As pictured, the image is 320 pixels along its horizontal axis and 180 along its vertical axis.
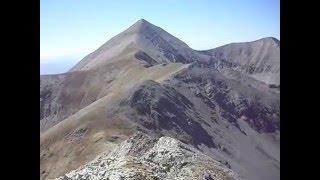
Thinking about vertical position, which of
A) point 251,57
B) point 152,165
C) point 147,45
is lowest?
point 152,165

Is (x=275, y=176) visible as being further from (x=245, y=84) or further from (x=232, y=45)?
(x=232, y=45)

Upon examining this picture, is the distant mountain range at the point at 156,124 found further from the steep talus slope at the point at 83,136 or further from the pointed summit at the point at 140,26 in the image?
the pointed summit at the point at 140,26

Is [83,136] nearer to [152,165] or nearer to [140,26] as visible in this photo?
[152,165]

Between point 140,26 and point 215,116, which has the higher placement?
point 140,26

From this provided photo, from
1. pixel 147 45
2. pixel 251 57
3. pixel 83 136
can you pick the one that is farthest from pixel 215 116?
pixel 251 57

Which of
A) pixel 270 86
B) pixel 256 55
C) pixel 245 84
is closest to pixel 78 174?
pixel 245 84

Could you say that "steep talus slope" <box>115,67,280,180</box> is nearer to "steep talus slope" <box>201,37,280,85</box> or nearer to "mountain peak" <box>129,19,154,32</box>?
"steep talus slope" <box>201,37,280,85</box>

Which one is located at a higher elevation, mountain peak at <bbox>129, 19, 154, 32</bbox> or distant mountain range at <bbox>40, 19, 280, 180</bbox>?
mountain peak at <bbox>129, 19, 154, 32</bbox>

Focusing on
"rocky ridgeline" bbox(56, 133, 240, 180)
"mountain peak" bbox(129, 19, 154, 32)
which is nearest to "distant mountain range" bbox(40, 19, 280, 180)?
"rocky ridgeline" bbox(56, 133, 240, 180)
